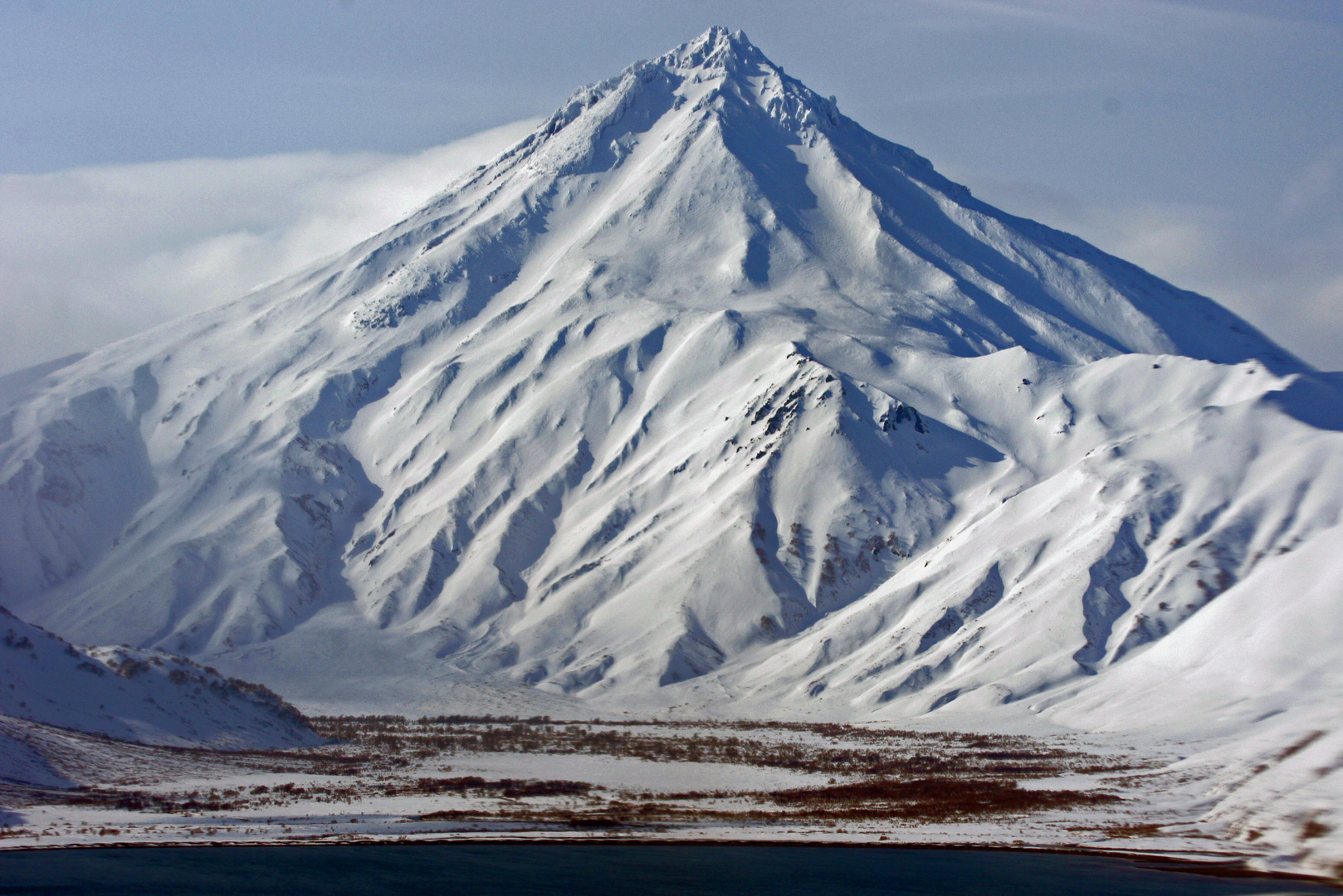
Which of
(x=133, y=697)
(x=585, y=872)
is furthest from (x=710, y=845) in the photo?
(x=133, y=697)

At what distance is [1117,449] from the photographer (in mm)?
189500

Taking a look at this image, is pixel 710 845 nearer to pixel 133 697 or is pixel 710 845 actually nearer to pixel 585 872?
pixel 585 872

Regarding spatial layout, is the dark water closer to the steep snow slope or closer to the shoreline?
the shoreline

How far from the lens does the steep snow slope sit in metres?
102

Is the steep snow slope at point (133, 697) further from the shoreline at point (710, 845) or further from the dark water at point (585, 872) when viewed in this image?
the dark water at point (585, 872)

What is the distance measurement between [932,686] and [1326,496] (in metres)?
51.2

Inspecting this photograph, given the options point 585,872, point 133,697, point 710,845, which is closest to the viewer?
point 585,872

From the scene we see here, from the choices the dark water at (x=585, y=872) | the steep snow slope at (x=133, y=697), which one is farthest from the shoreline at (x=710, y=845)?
the steep snow slope at (x=133, y=697)

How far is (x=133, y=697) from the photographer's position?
110 m

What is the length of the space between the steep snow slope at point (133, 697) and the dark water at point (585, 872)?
37.6 m

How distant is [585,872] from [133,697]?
57.4 metres

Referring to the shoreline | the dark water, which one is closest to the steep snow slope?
the shoreline

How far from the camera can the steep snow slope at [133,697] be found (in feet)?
336

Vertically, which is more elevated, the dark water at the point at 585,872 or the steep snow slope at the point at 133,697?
the steep snow slope at the point at 133,697
